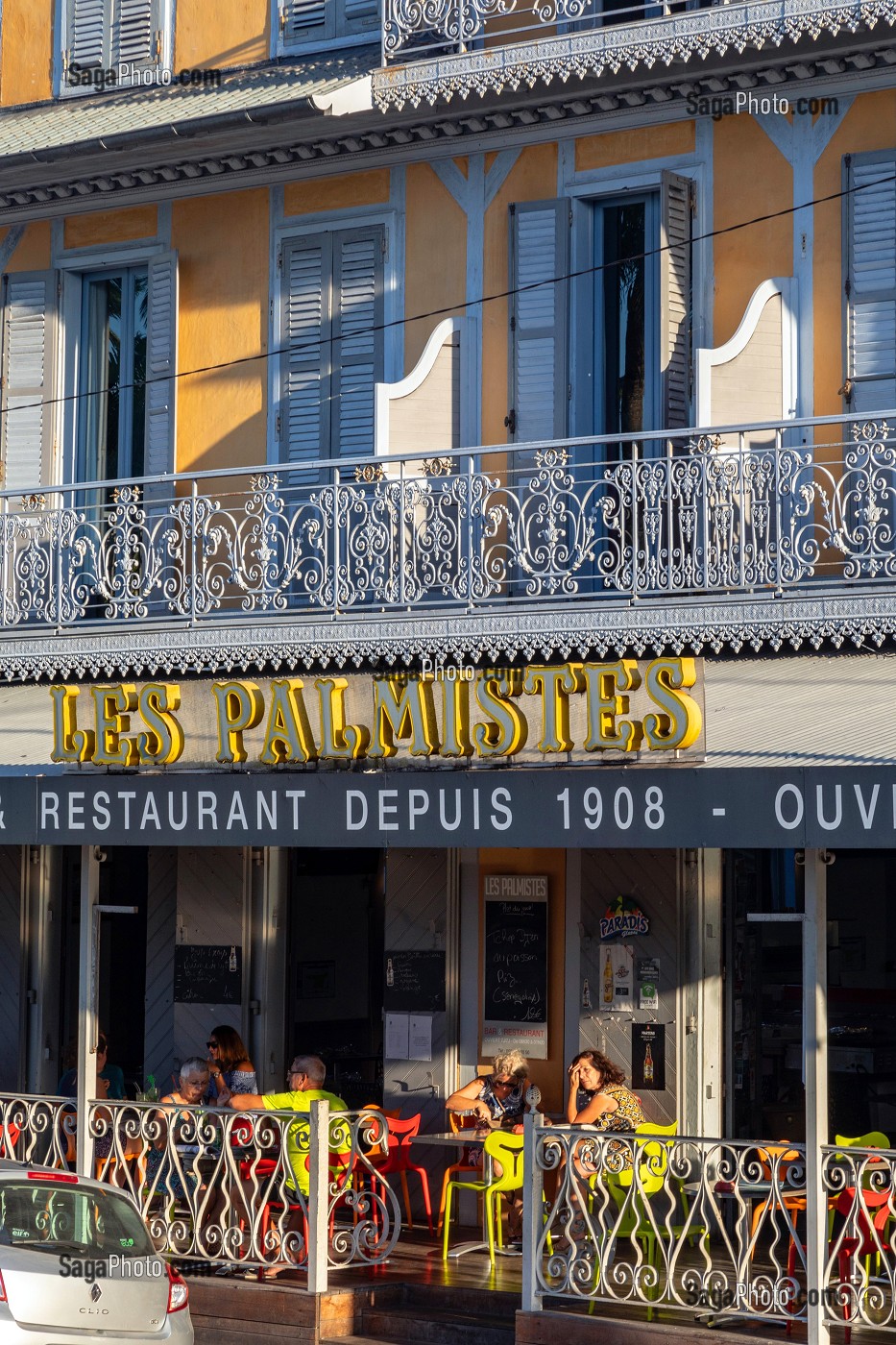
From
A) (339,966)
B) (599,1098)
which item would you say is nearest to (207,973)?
(339,966)

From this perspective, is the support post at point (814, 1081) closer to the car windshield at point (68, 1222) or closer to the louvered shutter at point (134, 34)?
the car windshield at point (68, 1222)

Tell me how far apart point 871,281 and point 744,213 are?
1008mm

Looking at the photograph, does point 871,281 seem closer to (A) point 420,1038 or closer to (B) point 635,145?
(B) point 635,145

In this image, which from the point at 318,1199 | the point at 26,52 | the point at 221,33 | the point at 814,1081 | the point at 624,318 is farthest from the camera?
the point at 26,52

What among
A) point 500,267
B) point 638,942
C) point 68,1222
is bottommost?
point 68,1222

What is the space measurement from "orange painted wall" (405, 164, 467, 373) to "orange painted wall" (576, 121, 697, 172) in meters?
1.05

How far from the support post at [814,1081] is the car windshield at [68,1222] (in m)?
3.15

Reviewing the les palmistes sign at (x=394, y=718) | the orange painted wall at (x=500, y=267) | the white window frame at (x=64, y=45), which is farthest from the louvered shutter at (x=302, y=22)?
the les palmistes sign at (x=394, y=718)

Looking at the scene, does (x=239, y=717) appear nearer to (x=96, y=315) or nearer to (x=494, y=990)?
(x=494, y=990)

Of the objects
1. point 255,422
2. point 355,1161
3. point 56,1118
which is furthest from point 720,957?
point 255,422

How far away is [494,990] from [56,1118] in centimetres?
332

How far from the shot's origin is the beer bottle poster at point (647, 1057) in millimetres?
13203

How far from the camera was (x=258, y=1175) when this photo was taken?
470 inches

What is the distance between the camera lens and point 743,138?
13375 millimetres
